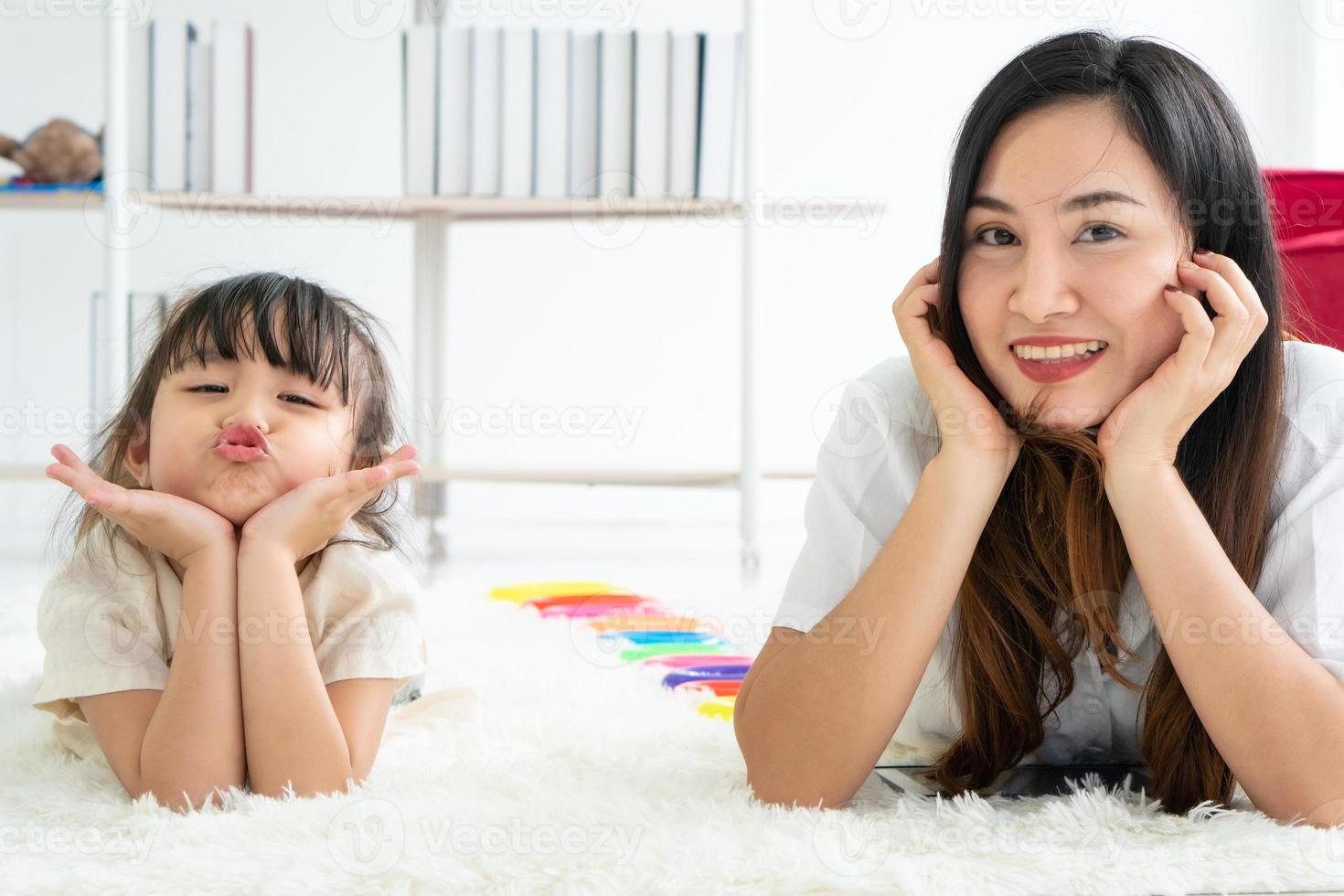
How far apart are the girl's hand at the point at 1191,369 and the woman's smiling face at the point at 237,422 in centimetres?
58

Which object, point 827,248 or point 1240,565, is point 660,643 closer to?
point 1240,565

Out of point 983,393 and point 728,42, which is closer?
point 983,393

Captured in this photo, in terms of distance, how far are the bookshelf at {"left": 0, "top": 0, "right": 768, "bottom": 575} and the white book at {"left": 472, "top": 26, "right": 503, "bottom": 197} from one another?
5 cm

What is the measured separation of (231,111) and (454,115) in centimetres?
43

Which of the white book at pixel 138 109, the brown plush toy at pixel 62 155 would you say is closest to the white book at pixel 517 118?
the white book at pixel 138 109

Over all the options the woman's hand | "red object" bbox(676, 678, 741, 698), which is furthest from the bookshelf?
the woman's hand

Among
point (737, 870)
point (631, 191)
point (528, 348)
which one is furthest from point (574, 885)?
point (528, 348)

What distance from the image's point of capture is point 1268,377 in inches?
33.6

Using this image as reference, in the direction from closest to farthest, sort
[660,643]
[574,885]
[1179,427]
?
[574,885], [1179,427], [660,643]

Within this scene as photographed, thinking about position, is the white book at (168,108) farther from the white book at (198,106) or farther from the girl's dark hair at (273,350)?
the girl's dark hair at (273,350)

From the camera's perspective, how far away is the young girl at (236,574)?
0.84 meters

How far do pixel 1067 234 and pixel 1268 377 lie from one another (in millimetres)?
187

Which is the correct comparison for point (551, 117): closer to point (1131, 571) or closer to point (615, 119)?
point (615, 119)

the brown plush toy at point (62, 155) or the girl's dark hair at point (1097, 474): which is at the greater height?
the brown plush toy at point (62, 155)
